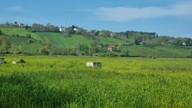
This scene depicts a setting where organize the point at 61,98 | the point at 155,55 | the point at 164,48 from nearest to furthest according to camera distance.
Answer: the point at 61,98 < the point at 155,55 < the point at 164,48

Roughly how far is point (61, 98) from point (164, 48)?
167m

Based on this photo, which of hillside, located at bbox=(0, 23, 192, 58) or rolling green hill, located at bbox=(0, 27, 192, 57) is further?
rolling green hill, located at bbox=(0, 27, 192, 57)

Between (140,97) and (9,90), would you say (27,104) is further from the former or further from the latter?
(140,97)

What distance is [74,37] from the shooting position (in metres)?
184

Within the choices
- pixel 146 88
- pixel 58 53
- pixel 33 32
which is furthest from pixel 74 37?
pixel 146 88

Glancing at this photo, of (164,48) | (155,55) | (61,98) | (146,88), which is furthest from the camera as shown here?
(164,48)

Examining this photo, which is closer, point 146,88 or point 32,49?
point 146,88

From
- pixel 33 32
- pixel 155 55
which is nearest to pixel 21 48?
pixel 33 32

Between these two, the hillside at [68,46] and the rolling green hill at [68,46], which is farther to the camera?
the rolling green hill at [68,46]

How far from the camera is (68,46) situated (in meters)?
168

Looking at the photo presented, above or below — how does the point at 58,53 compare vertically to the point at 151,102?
below

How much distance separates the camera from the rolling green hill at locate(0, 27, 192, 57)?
15200 centimetres

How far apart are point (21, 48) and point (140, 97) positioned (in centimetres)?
13503

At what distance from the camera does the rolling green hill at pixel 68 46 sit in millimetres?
152000
